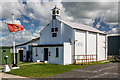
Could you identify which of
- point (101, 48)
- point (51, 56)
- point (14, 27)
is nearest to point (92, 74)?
point (51, 56)

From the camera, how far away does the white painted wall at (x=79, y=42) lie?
21439mm

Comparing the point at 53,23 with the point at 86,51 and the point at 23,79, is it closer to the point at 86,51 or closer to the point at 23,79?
the point at 86,51

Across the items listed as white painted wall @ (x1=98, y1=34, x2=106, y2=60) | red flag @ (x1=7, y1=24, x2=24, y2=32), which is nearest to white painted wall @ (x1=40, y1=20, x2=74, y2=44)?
red flag @ (x1=7, y1=24, x2=24, y2=32)

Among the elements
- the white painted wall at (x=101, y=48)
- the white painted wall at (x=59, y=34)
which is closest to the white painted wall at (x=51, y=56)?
the white painted wall at (x=59, y=34)

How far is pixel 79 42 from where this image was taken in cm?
2216

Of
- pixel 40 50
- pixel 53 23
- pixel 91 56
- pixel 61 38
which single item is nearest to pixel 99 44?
pixel 91 56

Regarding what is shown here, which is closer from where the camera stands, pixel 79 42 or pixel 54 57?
pixel 54 57

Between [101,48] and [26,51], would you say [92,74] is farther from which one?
[26,51]

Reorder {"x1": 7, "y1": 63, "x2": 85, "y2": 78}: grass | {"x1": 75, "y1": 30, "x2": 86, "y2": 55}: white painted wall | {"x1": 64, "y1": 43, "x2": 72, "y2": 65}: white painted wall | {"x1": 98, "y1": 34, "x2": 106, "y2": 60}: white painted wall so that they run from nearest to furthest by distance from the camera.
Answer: {"x1": 7, "y1": 63, "x2": 85, "y2": 78}: grass
{"x1": 64, "y1": 43, "x2": 72, "y2": 65}: white painted wall
{"x1": 75, "y1": 30, "x2": 86, "y2": 55}: white painted wall
{"x1": 98, "y1": 34, "x2": 106, "y2": 60}: white painted wall

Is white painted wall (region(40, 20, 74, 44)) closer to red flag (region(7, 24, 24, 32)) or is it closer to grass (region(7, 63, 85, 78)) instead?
grass (region(7, 63, 85, 78))

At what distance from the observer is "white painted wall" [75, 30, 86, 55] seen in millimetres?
21439

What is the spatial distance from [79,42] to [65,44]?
3.63 m

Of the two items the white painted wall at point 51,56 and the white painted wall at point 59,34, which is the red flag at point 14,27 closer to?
the white painted wall at point 51,56

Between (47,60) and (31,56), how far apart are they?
475cm
